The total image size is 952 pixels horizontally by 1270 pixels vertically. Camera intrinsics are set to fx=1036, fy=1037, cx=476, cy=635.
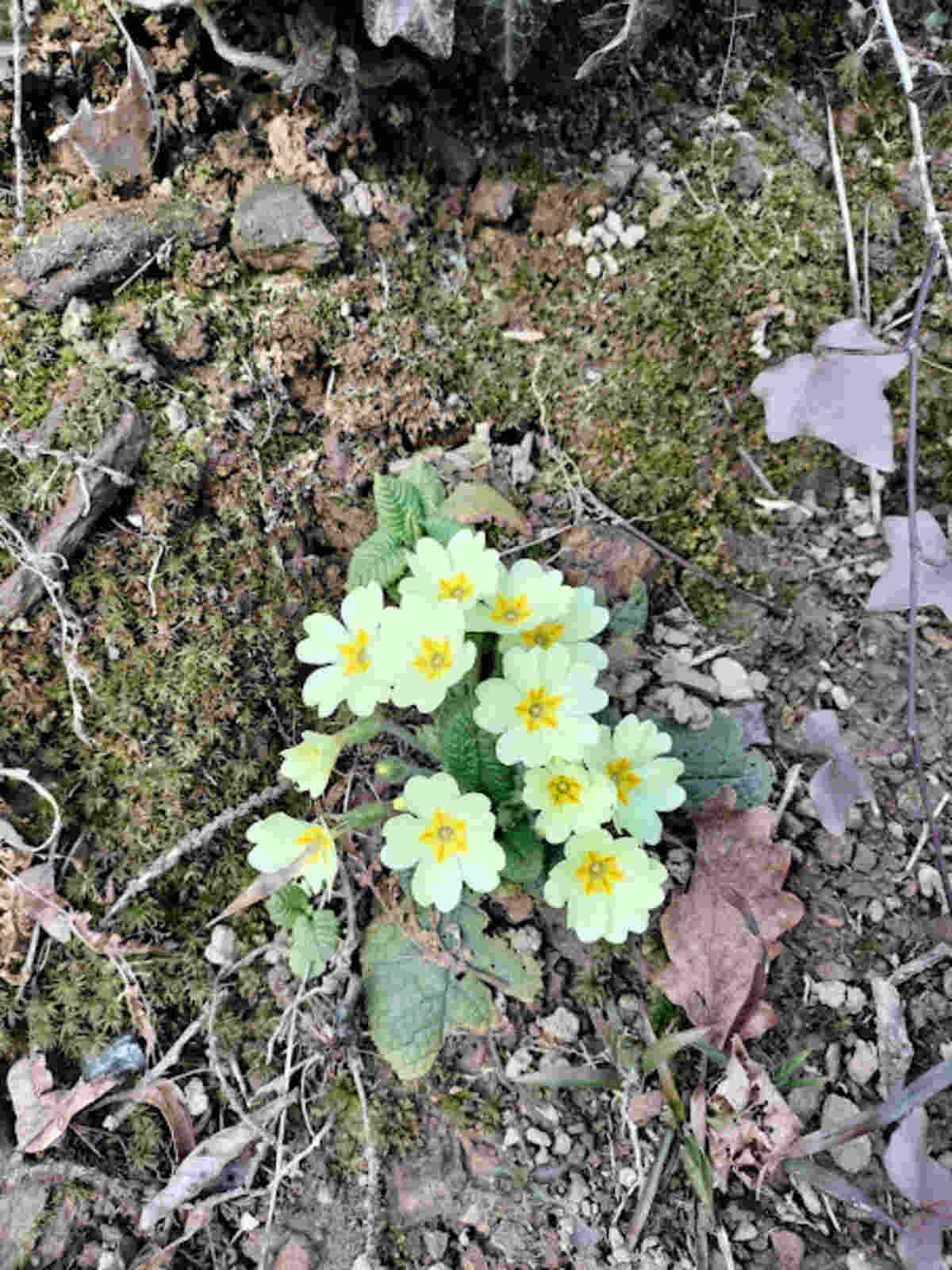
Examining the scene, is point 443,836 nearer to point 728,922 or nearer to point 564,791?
point 564,791

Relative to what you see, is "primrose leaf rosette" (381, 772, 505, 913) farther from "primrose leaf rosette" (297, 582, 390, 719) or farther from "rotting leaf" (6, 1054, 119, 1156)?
"rotting leaf" (6, 1054, 119, 1156)

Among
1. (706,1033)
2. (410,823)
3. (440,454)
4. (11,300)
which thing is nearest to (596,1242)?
(706,1033)

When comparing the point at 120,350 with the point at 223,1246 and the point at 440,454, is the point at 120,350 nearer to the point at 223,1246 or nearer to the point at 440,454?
the point at 440,454

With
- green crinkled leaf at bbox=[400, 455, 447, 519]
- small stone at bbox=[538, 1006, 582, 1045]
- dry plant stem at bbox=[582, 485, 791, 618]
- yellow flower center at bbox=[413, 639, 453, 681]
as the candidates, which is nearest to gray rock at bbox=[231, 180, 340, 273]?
green crinkled leaf at bbox=[400, 455, 447, 519]

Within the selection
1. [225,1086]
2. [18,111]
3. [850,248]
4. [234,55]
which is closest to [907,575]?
[850,248]

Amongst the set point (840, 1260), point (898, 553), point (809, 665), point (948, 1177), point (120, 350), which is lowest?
point (840, 1260)

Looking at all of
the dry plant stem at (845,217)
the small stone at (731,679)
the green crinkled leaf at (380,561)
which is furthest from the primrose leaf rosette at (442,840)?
the dry plant stem at (845,217)

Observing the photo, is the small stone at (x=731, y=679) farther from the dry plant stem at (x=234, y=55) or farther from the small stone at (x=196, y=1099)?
the dry plant stem at (x=234, y=55)
